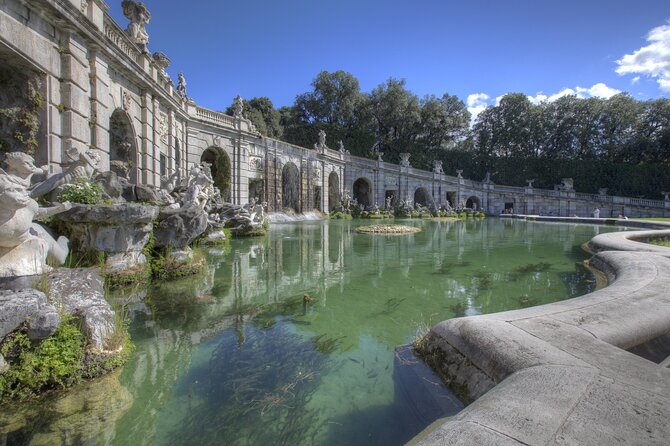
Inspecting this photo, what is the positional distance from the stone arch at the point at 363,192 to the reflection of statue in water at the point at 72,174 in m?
29.6

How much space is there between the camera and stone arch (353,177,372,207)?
35750mm

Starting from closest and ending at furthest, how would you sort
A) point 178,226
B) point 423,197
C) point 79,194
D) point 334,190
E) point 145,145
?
point 79,194 < point 178,226 < point 145,145 < point 334,190 < point 423,197

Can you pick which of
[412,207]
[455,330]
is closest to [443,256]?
[455,330]

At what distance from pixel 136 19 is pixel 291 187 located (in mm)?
15565

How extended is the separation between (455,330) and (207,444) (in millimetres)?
2206

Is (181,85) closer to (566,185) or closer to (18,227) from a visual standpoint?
(18,227)

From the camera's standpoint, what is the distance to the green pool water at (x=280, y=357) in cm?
263

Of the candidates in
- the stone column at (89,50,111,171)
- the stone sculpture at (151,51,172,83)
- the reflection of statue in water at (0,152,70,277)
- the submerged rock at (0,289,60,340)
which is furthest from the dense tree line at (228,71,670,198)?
the submerged rock at (0,289,60,340)

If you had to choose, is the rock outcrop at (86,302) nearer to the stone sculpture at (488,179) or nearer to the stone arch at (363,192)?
the stone arch at (363,192)

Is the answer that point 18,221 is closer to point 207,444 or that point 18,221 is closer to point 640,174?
point 207,444

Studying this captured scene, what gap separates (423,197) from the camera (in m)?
41.0

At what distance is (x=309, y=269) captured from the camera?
27.0ft

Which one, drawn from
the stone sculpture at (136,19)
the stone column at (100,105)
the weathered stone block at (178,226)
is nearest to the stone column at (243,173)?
the stone sculpture at (136,19)

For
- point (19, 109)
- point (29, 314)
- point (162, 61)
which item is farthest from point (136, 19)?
A: point (29, 314)
